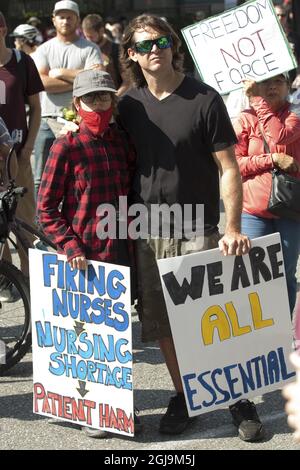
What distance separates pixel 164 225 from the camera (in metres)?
4.38

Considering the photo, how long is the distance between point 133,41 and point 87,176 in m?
0.63

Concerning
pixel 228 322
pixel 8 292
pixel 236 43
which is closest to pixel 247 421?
pixel 228 322

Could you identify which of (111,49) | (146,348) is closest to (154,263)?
(146,348)

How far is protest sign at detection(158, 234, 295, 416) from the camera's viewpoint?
4246 mm

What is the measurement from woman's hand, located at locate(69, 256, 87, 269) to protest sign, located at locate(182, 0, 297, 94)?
165cm

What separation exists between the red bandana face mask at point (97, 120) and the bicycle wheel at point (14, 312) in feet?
3.98

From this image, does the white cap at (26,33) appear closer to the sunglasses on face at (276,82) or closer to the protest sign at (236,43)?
the protest sign at (236,43)

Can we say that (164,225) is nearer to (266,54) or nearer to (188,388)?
(188,388)

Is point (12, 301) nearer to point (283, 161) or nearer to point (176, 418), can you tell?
point (176, 418)

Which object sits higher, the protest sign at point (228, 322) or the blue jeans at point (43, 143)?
the blue jeans at point (43, 143)

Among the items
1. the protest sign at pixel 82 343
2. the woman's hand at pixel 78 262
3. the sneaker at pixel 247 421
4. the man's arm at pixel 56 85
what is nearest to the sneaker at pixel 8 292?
the protest sign at pixel 82 343

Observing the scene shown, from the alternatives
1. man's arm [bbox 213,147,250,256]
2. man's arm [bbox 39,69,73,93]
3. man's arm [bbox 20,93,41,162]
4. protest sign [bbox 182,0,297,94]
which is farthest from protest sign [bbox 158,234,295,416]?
man's arm [bbox 39,69,73,93]

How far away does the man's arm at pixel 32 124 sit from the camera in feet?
22.4

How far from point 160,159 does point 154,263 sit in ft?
1.59
